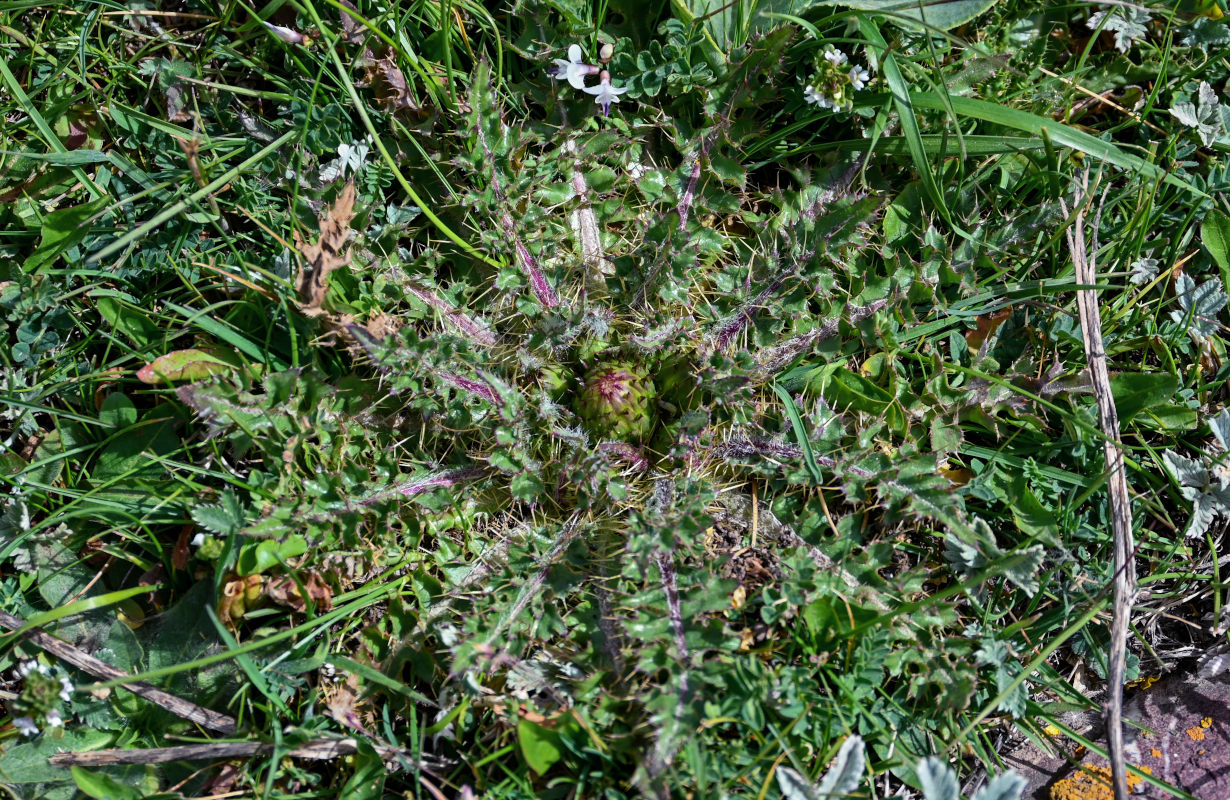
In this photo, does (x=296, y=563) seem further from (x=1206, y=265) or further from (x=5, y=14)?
(x=1206, y=265)

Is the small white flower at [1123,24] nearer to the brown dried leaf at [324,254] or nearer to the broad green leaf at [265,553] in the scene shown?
the brown dried leaf at [324,254]

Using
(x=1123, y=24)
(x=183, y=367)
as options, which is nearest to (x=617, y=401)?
(x=183, y=367)

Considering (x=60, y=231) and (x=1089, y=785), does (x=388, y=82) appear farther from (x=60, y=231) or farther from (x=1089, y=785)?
(x=1089, y=785)

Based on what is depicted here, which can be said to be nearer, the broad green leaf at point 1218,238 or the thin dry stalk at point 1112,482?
the thin dry stalk at point 1112,482

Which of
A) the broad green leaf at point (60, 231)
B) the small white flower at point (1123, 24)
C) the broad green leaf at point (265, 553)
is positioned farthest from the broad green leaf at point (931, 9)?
the broad green leaf at point (60, 231)

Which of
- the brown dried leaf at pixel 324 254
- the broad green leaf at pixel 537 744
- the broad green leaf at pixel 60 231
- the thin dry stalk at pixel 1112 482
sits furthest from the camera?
the broad green leaf at pixel 60 231

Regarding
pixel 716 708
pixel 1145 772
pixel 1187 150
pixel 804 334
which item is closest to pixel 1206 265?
pixel 1187 150

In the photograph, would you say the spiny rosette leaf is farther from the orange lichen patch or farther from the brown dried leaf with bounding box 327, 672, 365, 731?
the orange lichen patch
